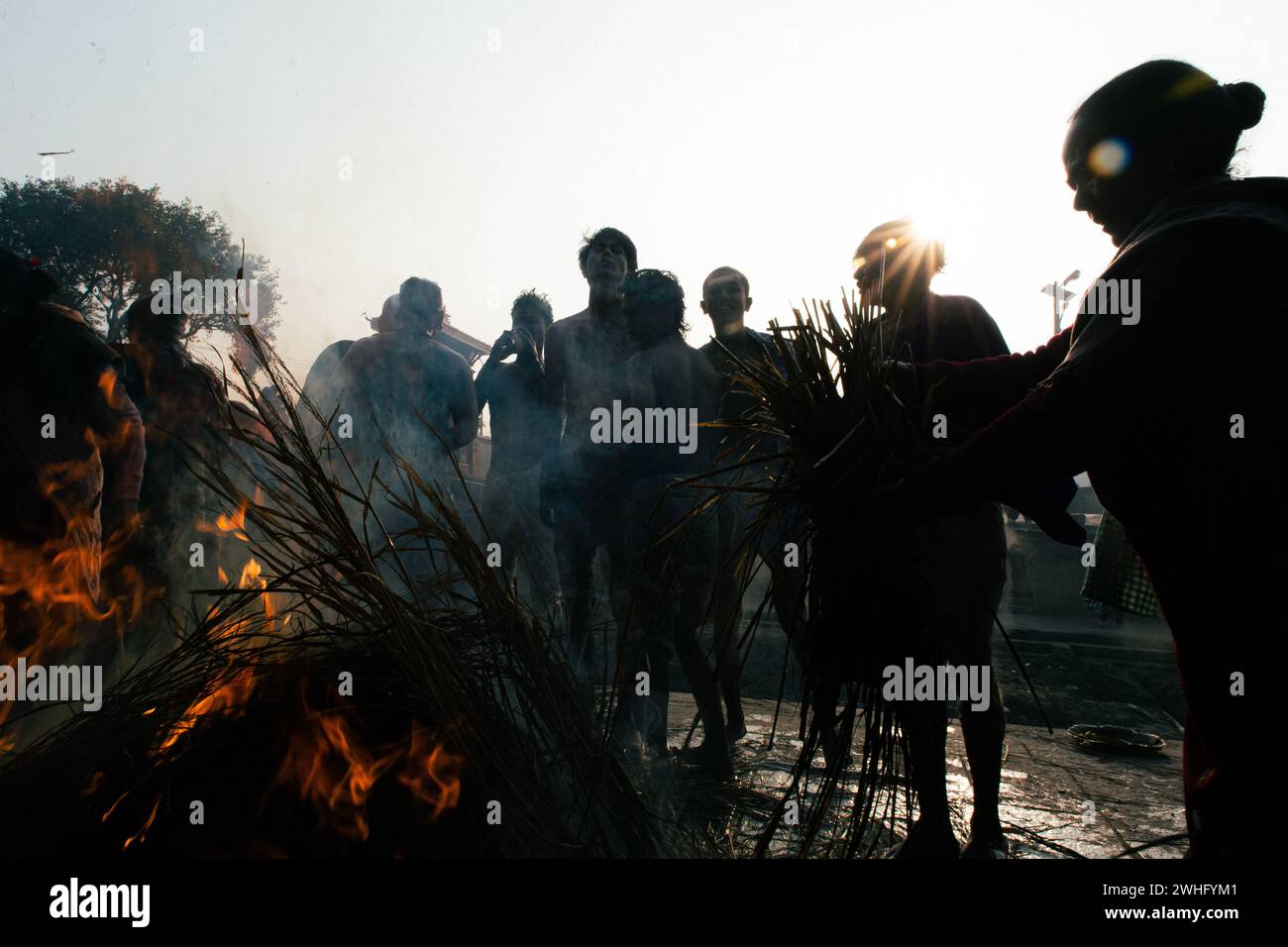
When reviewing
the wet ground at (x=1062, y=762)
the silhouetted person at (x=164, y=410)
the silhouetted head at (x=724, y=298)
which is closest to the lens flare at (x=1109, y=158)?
the wet ground at (x=1062, y=762)

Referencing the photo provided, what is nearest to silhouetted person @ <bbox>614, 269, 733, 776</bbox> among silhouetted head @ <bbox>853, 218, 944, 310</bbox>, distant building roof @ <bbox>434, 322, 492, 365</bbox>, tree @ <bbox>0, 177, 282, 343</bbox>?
silhouetted head @ <bbox>853, 218, 944, 310</bbox>

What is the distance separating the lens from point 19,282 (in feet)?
11.3

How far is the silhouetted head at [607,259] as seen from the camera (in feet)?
15.6

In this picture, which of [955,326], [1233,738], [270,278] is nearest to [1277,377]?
[1233,738]

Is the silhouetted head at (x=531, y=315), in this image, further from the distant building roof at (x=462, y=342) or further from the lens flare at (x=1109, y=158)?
the distant building roof at (x=462, y=342)

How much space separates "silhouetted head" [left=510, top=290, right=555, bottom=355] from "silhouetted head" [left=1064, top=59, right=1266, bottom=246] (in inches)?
169

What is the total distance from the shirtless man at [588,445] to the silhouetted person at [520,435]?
0.29 metres

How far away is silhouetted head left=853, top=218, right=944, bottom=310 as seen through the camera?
3.06m

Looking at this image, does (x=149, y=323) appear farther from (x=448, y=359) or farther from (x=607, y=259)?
(x=607, y=259)

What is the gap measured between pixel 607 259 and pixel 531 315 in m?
1.10

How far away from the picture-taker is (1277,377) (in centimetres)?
122

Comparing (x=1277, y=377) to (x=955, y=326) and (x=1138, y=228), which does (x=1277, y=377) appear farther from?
(x=955, y=326)

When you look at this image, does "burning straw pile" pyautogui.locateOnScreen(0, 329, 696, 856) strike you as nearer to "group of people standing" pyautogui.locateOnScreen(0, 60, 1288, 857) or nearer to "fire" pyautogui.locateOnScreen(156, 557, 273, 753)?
"fire" pyautogui.locateOnScreen(156, 557, 273, 753)
